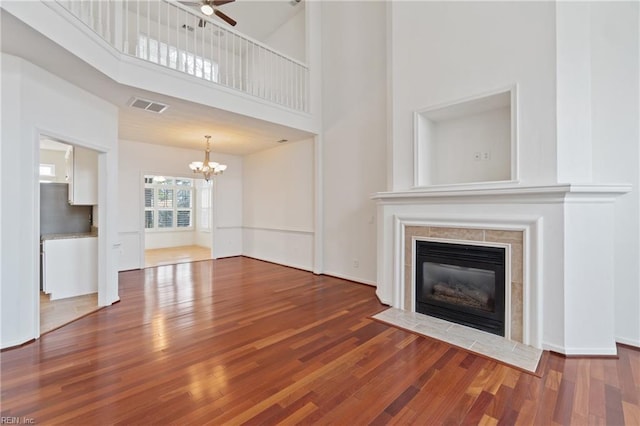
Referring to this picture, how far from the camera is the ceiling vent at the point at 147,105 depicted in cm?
380

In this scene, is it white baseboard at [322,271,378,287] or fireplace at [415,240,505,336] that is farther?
white baseboard at [322,271,378,287]

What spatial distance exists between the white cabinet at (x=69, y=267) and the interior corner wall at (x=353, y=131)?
385 centimetres

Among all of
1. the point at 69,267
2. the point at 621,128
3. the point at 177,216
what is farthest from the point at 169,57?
the point at 177,216

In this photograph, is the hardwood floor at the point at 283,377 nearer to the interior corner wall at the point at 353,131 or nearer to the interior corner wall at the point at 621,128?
the interior corner wall at the point at 621,128

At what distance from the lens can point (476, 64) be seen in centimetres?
327

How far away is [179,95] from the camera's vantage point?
12.3 ft

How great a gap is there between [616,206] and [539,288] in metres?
1.17

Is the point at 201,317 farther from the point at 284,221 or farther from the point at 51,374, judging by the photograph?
the point at 284,221

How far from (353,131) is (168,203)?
24.6 ft

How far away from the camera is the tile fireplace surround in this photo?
2582 mm

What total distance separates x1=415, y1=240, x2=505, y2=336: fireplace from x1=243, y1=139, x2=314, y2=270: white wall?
2.75 m

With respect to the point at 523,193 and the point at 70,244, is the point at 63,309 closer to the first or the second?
the point at 70,244

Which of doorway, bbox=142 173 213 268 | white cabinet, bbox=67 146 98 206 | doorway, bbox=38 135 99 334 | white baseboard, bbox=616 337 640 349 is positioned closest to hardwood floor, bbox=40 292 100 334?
doorway, bbox=38 135 99 334

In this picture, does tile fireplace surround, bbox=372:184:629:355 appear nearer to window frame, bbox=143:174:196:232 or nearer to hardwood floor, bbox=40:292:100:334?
hardwood floor, bbox=40:292:100:334
